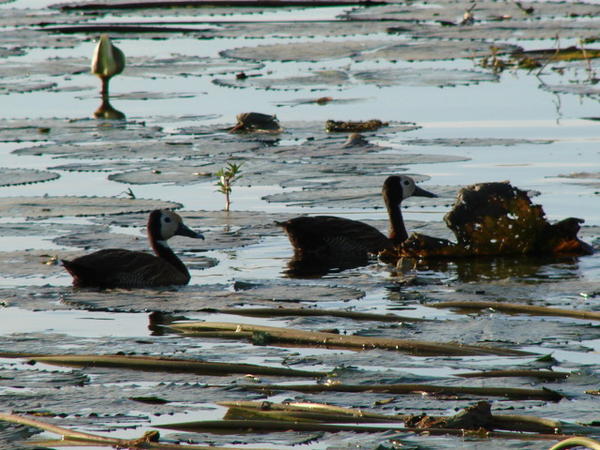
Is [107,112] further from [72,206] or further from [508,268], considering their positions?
[508,268]

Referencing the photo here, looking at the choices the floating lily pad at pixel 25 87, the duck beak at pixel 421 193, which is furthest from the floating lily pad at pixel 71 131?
the duck beak at pixel 421 193

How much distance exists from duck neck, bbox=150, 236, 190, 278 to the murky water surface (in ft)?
0.60

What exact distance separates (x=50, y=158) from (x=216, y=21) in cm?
1384

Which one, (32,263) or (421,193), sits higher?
(421,193)

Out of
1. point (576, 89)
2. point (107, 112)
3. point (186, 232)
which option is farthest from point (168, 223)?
point (576, 89)

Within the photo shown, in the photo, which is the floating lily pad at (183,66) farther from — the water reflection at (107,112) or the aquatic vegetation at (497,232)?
the aquatic vegetation at (497,232)

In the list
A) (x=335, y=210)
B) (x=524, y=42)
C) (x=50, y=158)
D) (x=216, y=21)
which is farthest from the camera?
(x=216, y=21)

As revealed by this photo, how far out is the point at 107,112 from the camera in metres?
17.1

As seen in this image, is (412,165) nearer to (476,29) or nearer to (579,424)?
(579,424)

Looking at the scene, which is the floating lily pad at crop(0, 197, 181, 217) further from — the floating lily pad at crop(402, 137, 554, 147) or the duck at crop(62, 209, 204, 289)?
the floating lily pad at crop(402, 137, 554, 147)

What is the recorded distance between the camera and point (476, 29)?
24.2 meters

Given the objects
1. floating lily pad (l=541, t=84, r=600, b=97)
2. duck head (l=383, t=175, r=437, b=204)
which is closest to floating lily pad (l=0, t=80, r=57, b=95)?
floating lily pad (l=541, t=84, r=600, b=97)

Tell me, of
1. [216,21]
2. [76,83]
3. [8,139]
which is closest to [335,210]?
[8,139]

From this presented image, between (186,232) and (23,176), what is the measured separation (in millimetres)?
3510
